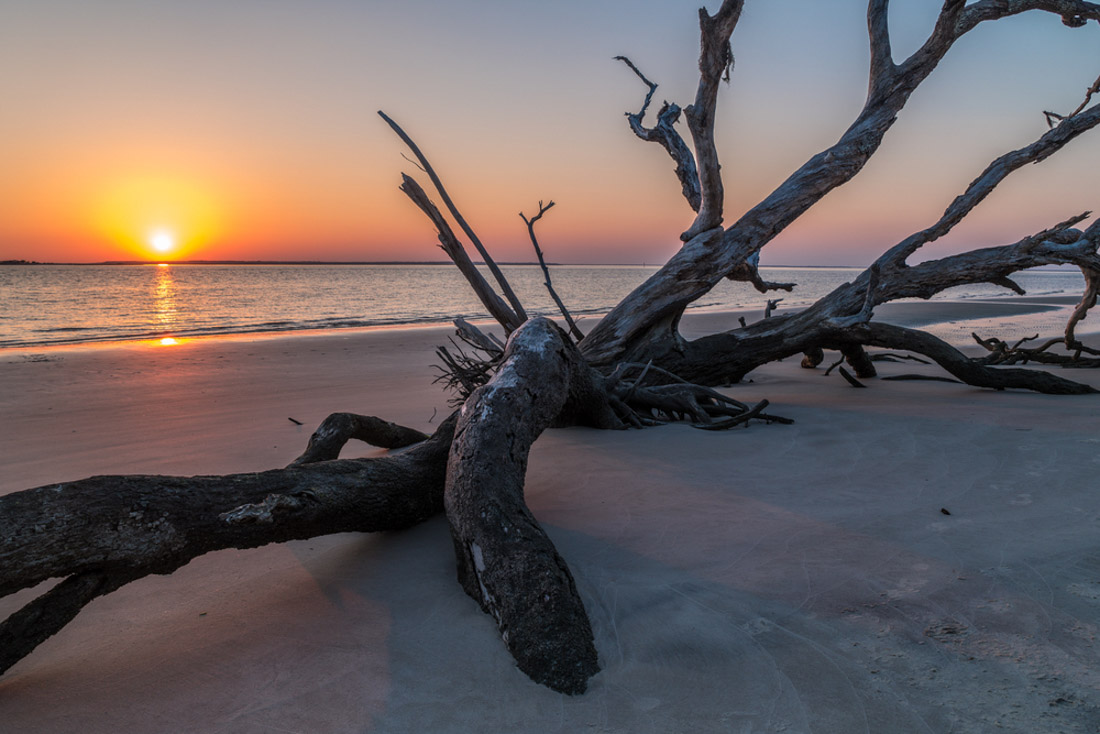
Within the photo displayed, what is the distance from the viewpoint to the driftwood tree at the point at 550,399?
1957 mm

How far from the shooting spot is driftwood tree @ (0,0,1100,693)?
1957mm

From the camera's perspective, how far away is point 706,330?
61.3ft

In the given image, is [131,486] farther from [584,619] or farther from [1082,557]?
[1082,557]

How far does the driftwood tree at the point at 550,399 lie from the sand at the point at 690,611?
0.62ft

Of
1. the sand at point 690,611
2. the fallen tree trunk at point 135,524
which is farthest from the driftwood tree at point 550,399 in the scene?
the sand at point 690,611

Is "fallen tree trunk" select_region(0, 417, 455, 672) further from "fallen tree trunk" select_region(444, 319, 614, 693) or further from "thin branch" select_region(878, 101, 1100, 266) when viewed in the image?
"thin branch" select_region(878, 101, 1100, 266)

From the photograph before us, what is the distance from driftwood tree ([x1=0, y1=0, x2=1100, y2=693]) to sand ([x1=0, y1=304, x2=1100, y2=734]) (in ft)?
0.62

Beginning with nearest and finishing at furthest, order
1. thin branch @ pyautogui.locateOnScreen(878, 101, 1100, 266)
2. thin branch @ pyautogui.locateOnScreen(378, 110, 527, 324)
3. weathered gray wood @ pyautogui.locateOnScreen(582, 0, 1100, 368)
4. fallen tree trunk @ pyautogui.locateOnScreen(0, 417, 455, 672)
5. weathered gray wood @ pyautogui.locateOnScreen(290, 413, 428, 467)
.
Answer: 1. fallen tree trunk @ pyautogui.locateOnScreen(0, 417, 455, 672)
2. weathered gray wood @ pyautogui.locateOnScreen(290, 413, 428, 467)
3. thin branch @ pyautogui.locateOnScreen(378, 110, 527, 324)
4. weathered gray wood @ pyautogui.locateOnScreen(582, 0, 1100, 368)
5. thin branch @ pyautogui.locateOnScreen(878, 101, 1100, 266)

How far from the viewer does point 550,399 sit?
3.63 metres

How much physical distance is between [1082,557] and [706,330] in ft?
53.6

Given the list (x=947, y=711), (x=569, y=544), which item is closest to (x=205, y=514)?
(x=569, y=544)

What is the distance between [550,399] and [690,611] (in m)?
1.56

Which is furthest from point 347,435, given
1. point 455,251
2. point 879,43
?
point 879,43

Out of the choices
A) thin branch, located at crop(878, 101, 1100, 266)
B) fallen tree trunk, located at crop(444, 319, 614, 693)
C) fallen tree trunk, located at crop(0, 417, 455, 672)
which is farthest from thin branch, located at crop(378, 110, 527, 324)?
thin branch, located at crop(878, 101, 1100, 266)
